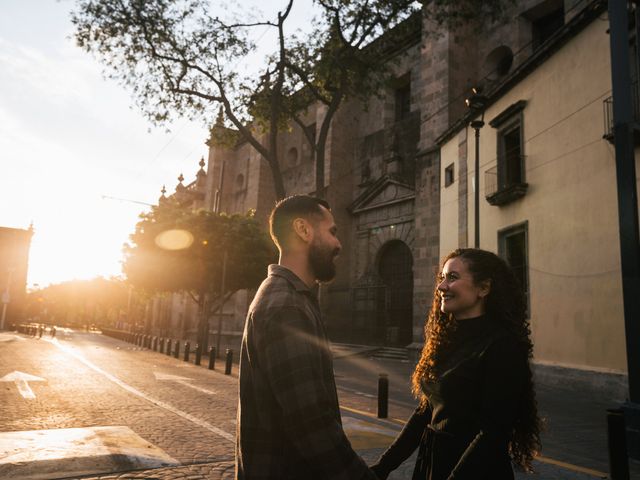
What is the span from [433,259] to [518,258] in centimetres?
526

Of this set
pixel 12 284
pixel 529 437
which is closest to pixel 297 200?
pixel 529 437

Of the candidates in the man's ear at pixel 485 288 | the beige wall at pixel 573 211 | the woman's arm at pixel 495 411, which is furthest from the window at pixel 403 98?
the woman's arm at pixel 495 411

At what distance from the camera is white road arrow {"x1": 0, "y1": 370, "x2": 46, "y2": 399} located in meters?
8.78

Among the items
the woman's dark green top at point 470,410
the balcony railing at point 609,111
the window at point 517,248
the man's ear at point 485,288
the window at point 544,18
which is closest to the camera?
the woman's dark green top at point 470,410

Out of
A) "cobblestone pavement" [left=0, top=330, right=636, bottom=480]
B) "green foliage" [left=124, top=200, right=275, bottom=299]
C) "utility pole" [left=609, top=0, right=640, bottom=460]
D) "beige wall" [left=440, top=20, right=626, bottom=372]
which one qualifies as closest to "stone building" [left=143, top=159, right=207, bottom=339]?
"green foliage" [left=124, top=200, right=275, bottom=299]

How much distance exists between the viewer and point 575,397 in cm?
1101

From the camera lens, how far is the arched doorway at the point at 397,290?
22.1 meters

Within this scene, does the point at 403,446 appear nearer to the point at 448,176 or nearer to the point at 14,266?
the point at 448,176

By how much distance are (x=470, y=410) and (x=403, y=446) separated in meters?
0.41

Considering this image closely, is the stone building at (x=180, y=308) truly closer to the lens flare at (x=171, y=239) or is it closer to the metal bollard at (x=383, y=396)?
the lens flare at (x=171, y=239)

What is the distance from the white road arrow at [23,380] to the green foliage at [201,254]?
35.9 ft

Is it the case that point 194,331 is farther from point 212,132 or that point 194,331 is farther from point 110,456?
point 110,456

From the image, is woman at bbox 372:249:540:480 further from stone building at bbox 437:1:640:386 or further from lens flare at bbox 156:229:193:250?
lens flare at bbox 156:229:193:250

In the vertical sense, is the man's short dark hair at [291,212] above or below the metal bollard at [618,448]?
above
